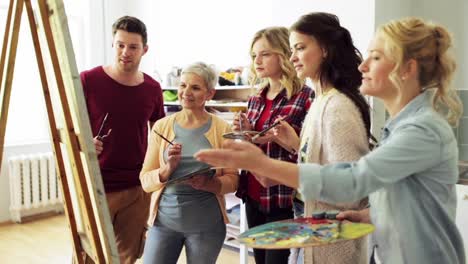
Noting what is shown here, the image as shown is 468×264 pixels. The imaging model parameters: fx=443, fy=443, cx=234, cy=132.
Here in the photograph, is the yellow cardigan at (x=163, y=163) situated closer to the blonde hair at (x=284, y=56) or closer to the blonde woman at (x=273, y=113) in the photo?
the blonde woman at (x=273, y=113)

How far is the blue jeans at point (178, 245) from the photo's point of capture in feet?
5.69

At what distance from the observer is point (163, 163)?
5.85 ft

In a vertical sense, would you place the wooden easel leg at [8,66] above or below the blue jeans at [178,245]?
above

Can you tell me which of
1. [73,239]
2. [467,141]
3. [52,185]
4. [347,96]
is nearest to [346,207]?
[347,96]

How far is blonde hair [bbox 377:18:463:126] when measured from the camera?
100cm

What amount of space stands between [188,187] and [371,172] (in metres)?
0.97

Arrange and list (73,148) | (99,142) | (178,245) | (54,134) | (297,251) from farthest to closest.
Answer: (99,142) < (178,245) < (54,134) < (297,251) < (73,148)

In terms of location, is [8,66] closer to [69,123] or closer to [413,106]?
[69,123]

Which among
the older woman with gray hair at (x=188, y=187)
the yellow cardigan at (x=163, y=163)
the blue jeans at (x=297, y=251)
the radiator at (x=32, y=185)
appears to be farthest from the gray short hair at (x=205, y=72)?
the radiator at (x=32, y=185)

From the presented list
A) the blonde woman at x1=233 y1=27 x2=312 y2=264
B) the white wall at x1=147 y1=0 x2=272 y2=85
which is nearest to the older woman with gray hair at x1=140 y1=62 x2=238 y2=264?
the blonde woman at x1=233 y1=27 x2=312 y2=264

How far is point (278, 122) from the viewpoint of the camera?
1.59 meters

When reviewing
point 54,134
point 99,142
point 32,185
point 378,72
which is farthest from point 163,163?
point 32,185

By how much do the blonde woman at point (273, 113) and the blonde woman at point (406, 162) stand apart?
644 mm

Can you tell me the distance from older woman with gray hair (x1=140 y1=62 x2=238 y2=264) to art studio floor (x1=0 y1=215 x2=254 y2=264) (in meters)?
1.63
